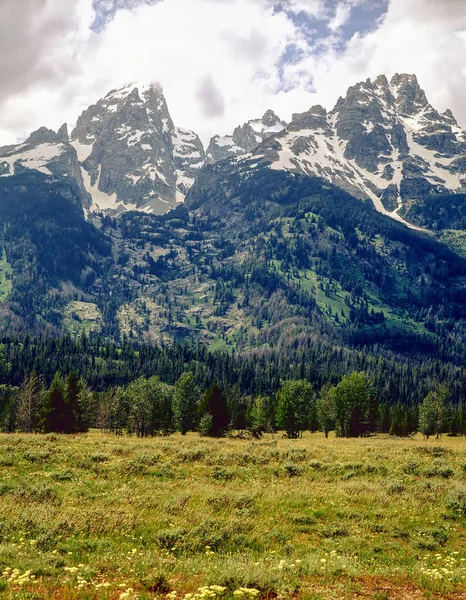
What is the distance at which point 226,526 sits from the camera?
67.3 feet

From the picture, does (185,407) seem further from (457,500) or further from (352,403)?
(457,500)

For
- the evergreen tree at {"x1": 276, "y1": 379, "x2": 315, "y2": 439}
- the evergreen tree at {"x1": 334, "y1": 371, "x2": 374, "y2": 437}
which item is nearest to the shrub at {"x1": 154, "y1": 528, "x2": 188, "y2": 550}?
the evergreen tree at {"x1": 276, "y1": 379, "x2": 315, "y2": 439}

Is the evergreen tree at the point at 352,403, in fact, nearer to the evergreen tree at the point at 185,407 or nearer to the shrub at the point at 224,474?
the evergreen tree at the point at 185,407

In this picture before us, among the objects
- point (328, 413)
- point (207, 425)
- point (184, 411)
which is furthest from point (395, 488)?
point (328, 413)

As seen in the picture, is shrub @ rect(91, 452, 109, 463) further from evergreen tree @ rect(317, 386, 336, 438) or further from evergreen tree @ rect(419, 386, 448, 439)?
evergreen tree @ rect(419, 386, 448, 439)

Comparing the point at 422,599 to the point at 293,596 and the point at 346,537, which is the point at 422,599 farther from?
the point at 346,537

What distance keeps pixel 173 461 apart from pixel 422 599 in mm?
23495

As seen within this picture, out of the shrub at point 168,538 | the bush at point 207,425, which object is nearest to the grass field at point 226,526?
the shrub at point 168,538

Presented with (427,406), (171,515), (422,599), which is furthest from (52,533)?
(427,406)

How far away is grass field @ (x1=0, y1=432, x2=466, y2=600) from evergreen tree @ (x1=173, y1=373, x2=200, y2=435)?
233ft

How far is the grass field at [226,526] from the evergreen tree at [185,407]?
233 ft

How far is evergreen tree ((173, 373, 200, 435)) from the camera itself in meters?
107

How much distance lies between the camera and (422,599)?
562 inches

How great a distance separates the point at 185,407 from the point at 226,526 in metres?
89.0
